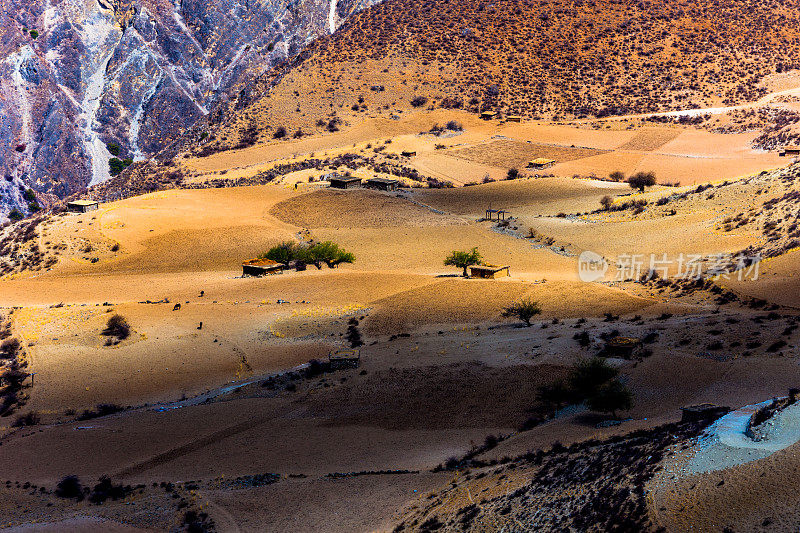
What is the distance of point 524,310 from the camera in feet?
137

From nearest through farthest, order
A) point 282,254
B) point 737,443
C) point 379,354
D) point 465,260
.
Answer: point 737,443, point 379,354, point 465,260, point 282,254

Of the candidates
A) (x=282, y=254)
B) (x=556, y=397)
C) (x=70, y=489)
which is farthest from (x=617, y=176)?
(x=70, y=489)

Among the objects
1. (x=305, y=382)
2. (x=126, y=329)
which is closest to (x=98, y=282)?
(x=126, y=329)

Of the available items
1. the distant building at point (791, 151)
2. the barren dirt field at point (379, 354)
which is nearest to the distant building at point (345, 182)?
the barren dirt field at point (379, 354)

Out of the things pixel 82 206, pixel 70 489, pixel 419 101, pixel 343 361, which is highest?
pixel 419 101

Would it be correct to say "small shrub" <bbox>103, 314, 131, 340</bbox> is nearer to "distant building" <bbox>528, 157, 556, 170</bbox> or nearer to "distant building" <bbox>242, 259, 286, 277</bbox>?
"distant building" <bbox>242, 259, 286, 277</bbox>

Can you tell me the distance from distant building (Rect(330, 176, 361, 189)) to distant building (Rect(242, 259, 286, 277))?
21988 mm

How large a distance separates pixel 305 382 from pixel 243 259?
96.8ft

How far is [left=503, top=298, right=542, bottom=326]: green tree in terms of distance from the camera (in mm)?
41781

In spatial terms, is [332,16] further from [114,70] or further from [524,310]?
[524,310]

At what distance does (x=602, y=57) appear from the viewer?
120 metres

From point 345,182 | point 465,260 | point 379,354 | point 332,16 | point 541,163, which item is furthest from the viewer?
point 332,16

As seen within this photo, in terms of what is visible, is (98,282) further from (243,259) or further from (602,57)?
(602,57)

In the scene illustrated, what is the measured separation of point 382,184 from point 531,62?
47.6 meters
